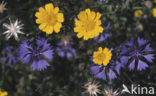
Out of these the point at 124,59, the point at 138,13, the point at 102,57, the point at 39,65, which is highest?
the point at 138,13

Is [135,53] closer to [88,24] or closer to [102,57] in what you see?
[102,57]

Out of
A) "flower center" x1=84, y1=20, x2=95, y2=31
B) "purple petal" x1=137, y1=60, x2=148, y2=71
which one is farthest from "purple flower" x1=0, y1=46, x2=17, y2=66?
"purple petal" x1=137, y1=60, x2=148, y2=71

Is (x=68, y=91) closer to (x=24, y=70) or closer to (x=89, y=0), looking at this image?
(x=24, y=70)

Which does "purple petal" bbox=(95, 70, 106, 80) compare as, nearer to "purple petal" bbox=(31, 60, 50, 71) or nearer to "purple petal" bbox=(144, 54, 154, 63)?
"purple petal" bbox=(144, 54, 154, 63)

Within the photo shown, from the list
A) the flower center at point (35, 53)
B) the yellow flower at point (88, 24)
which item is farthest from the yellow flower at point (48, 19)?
the flower center at point (35, 53)

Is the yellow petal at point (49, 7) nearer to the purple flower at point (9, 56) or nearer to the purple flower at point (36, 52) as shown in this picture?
the purple flower at point (36, 52)

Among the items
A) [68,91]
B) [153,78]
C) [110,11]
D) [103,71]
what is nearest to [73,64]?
[68,91]

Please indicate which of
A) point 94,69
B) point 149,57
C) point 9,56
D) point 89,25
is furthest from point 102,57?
point 9,56
